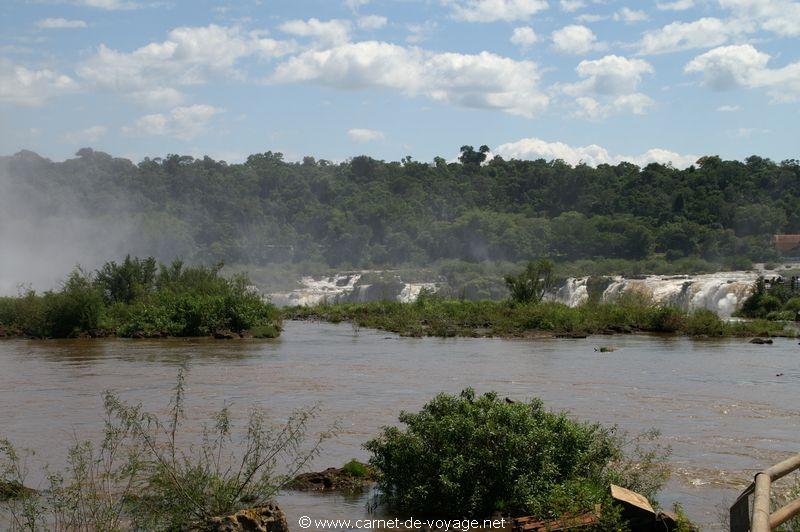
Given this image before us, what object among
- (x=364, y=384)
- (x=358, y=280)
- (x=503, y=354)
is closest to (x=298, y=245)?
(x=358, y=280)

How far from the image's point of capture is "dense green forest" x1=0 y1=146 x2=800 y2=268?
8000 centimetres

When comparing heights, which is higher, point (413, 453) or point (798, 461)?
point (798, 461)

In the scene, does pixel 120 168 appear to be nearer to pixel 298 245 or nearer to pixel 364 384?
pixel 298 245

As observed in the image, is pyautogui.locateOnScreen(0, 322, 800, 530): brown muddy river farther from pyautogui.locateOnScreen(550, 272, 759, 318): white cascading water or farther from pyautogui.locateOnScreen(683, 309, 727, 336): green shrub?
pyautogui.locateOnScreen(550, 272, 759, 318): white cascading water

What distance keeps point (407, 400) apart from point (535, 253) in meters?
68.6

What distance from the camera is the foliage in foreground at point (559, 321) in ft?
115

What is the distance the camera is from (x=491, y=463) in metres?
9.23

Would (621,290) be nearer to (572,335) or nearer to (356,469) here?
(572,335)

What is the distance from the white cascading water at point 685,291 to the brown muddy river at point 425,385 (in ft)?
47.1

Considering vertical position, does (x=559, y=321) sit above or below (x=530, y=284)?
below

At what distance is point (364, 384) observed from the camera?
20.6m

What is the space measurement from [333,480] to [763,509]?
691cm

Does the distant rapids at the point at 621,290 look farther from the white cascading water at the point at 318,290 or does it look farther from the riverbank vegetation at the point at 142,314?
the riverbank vegetation at the point at 142,314

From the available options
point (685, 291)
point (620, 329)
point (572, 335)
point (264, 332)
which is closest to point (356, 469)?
point (264, 332)
